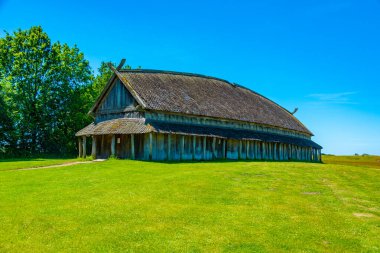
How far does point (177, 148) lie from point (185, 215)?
23994 millimetres

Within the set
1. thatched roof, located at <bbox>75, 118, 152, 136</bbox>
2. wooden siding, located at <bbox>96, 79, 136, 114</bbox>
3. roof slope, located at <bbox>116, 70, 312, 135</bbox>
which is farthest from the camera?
roof slope, located at <bbox>116, 70, 312, 135</bbox>

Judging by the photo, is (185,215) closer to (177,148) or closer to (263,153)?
(177,148)

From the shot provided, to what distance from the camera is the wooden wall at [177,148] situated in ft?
113

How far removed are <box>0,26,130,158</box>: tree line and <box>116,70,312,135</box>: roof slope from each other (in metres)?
16.5

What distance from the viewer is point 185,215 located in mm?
12766

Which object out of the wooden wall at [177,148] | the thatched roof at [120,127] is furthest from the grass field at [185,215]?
the wooden wall at [177,148]

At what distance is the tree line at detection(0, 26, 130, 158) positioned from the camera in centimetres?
4891

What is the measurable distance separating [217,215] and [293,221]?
101 inches

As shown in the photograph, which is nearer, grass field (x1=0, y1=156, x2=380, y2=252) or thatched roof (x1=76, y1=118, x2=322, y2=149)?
grass field (x1=0, y1=156, x2=380, y2=252)

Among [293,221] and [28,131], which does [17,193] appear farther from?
[28,131]

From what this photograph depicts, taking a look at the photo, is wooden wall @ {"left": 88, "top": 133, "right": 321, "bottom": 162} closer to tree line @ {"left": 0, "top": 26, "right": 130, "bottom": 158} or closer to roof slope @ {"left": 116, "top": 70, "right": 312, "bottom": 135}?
roof slope @ {"left": 116, "top": 70, "right": 312, "bottom": 135}

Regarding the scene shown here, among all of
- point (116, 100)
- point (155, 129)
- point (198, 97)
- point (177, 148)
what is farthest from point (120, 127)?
point (198, 97)

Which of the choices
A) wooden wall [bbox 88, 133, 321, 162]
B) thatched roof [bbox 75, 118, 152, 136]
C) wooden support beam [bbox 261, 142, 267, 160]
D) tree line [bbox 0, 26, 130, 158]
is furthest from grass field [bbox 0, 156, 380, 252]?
tree line [bbox 0, 26, 130, 158]

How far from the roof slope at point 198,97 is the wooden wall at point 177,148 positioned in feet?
9.50
